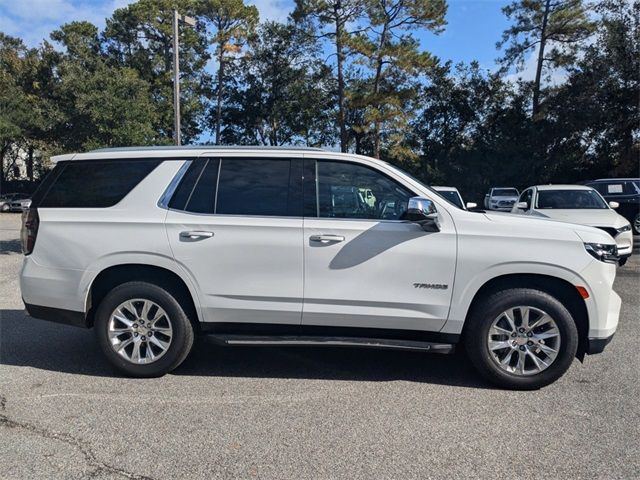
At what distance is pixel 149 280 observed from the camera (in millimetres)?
4598

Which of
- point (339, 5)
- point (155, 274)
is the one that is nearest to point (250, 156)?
point (155, 274)

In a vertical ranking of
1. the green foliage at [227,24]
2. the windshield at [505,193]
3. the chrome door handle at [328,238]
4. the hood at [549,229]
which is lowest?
the chrome door handle at [328,238]

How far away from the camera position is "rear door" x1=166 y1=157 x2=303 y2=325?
4.38 m

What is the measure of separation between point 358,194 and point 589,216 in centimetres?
777

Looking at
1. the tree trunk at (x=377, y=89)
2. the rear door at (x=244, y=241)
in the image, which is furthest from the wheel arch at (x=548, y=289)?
the tree trunk at (x=377, y=89)

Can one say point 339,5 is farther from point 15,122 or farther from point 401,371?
point 401,371

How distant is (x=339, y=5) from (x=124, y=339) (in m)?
31.0

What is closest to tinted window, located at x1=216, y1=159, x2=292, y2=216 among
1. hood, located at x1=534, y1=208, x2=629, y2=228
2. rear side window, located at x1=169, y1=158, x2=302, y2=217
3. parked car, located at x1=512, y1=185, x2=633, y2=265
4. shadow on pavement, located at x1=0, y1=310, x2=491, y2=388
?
rear side window, located at x1=169, y1=158, x2=302, y2=217

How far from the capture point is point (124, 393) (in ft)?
14.0

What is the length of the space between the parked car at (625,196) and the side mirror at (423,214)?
1324cm

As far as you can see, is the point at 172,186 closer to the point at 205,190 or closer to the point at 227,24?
the point at 205,190

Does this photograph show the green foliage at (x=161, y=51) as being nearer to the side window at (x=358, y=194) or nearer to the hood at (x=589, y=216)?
the hood at (x=589, y=216)

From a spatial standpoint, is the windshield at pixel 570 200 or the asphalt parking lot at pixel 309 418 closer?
the asphalt parking lot at pixel 309 418

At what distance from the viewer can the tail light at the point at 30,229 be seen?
184 inches
